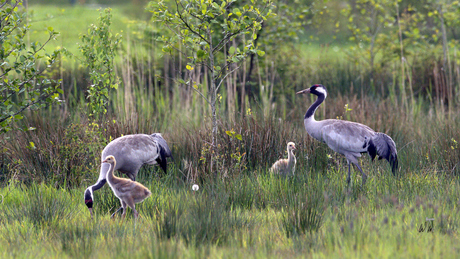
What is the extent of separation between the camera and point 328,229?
3.90 m

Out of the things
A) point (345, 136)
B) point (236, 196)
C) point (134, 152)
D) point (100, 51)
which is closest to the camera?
point (236, 196)

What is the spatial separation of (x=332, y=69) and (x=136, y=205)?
327 inches

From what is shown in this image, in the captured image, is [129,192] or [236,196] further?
[236,196]

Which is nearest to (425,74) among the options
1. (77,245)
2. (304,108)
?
(304,108)

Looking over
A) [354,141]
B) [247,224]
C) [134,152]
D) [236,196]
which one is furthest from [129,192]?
[354,141]

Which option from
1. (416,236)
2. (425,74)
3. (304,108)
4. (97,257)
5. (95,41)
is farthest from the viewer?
(425,74)

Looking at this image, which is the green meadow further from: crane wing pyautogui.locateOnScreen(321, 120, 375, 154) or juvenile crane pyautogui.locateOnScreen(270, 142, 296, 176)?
crane wing pyautogui.locateOnScreen(321, 120, 375, 154)

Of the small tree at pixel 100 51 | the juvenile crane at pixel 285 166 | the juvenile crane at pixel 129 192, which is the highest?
the small tree at pixel 100 51

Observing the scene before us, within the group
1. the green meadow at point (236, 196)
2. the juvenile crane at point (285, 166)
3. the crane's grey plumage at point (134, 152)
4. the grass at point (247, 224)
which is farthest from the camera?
the juvenile crane at point (285, 166)

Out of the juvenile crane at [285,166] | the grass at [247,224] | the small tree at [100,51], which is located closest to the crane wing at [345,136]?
the juvenile crane at [285,166]

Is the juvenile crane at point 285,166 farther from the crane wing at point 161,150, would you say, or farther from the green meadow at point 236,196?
the crane wing at point 161,150

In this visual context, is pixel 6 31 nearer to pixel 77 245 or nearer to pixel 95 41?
pixel 95 41

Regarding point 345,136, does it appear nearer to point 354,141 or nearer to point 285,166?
point 354,141

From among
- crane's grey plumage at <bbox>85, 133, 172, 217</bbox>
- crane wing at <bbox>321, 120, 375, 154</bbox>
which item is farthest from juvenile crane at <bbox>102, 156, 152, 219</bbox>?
crane wing at <bbox>321, 120, 375, 154</bbox>
